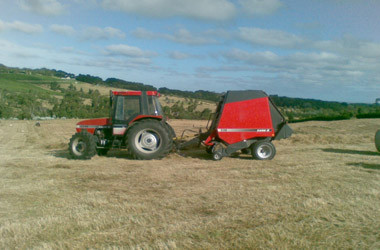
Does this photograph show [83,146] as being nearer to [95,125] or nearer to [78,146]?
[78,146]

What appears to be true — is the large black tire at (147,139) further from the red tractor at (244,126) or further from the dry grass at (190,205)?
the red tractor at (244,126)

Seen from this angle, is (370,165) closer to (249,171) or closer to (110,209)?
(249,171)

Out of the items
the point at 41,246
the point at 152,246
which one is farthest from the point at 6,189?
the point at 152,246

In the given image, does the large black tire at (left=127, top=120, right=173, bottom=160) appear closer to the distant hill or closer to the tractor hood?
the tractor hood

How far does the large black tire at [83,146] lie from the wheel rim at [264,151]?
4.67m

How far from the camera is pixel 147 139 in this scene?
28.0 ft

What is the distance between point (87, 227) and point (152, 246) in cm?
105

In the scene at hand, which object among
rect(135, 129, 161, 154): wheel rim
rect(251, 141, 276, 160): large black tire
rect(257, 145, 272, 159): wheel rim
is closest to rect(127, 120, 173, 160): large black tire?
rect(135, 129, 161, 154): wheel rim

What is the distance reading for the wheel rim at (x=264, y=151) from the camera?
28.0ft

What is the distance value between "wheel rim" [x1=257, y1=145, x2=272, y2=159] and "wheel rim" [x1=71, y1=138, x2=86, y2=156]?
4.97 metres

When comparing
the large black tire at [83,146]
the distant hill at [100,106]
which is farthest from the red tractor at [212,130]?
the distant hill at [100,106]

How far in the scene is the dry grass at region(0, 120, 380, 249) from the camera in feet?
11.5

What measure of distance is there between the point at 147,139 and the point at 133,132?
Result: 461 mm

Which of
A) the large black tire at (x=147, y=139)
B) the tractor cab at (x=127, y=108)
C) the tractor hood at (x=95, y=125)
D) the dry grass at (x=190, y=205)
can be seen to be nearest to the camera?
the dry grass at (x=190, y=205)
